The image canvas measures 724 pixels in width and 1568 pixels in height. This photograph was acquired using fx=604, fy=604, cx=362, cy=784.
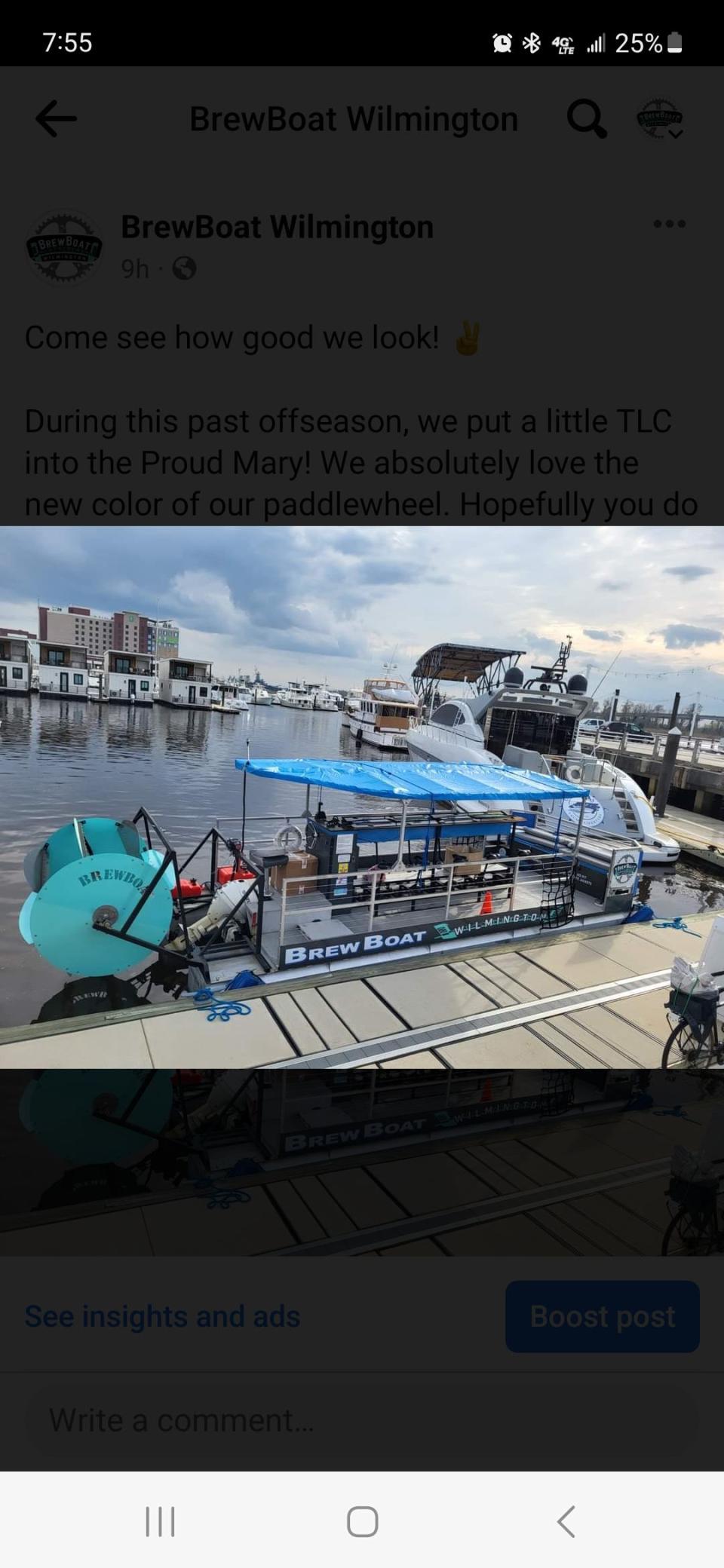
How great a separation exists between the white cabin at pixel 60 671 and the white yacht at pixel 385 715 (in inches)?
1153

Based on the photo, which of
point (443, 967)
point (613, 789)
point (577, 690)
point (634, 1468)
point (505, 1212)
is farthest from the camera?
point (577, 690)

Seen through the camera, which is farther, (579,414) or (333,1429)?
(579,414)

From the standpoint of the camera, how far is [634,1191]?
4.19 metres

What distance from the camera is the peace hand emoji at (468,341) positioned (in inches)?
101

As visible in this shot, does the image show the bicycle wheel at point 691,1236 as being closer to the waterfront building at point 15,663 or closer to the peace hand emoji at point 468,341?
the peace hand emoji at point 468,341

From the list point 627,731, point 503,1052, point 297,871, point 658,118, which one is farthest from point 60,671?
point 658,118

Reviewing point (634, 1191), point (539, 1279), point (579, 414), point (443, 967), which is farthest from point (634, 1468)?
point (443, 967)

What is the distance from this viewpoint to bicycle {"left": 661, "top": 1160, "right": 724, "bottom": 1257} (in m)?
3.49

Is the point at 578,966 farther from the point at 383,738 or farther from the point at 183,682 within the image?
the point at 183,682

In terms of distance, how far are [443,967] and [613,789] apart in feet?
58.3

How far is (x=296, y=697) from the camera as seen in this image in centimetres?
10800

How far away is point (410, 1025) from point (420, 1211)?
3492mm

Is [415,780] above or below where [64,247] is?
below
